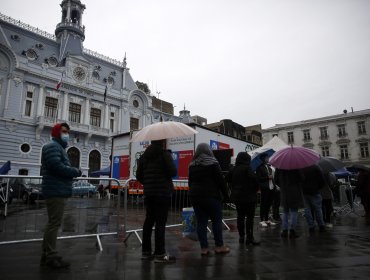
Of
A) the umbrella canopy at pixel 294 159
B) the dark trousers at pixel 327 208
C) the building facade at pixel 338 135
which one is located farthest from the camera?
the building facade at pixel 338 135

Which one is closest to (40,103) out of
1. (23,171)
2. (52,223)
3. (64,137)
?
(23,171)

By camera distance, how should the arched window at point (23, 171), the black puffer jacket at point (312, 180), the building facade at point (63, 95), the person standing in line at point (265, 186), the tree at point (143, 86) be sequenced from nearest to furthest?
the black puffer jacket at point (312, 180) → the person standing in line at point (265, 186) → the arched window at point (23, 171) → the building facade at point (63, 95) → the tree at point (143, 86)

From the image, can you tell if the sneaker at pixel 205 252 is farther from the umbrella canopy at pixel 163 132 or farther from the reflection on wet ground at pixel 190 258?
the umbrella canopy at pixel 163 132

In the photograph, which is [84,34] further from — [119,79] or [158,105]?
[158,105]

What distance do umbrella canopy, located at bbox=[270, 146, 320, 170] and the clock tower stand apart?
100 ft

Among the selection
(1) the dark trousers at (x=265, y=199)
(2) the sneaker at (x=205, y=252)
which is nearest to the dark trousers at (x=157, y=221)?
(2) the sneaker at (x=205, y=252)

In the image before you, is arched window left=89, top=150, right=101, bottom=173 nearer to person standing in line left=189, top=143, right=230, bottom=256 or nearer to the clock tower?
the clock tower

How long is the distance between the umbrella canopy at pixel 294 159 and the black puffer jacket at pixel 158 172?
284 cm

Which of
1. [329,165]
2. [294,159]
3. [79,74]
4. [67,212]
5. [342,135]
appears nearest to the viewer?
[294,159]

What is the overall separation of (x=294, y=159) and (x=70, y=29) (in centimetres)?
3429

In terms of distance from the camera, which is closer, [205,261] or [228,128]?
[205,261]

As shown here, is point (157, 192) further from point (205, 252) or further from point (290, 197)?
point (290, 197)

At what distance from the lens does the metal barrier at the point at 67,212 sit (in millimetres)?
5461

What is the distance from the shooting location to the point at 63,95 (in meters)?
29.3
